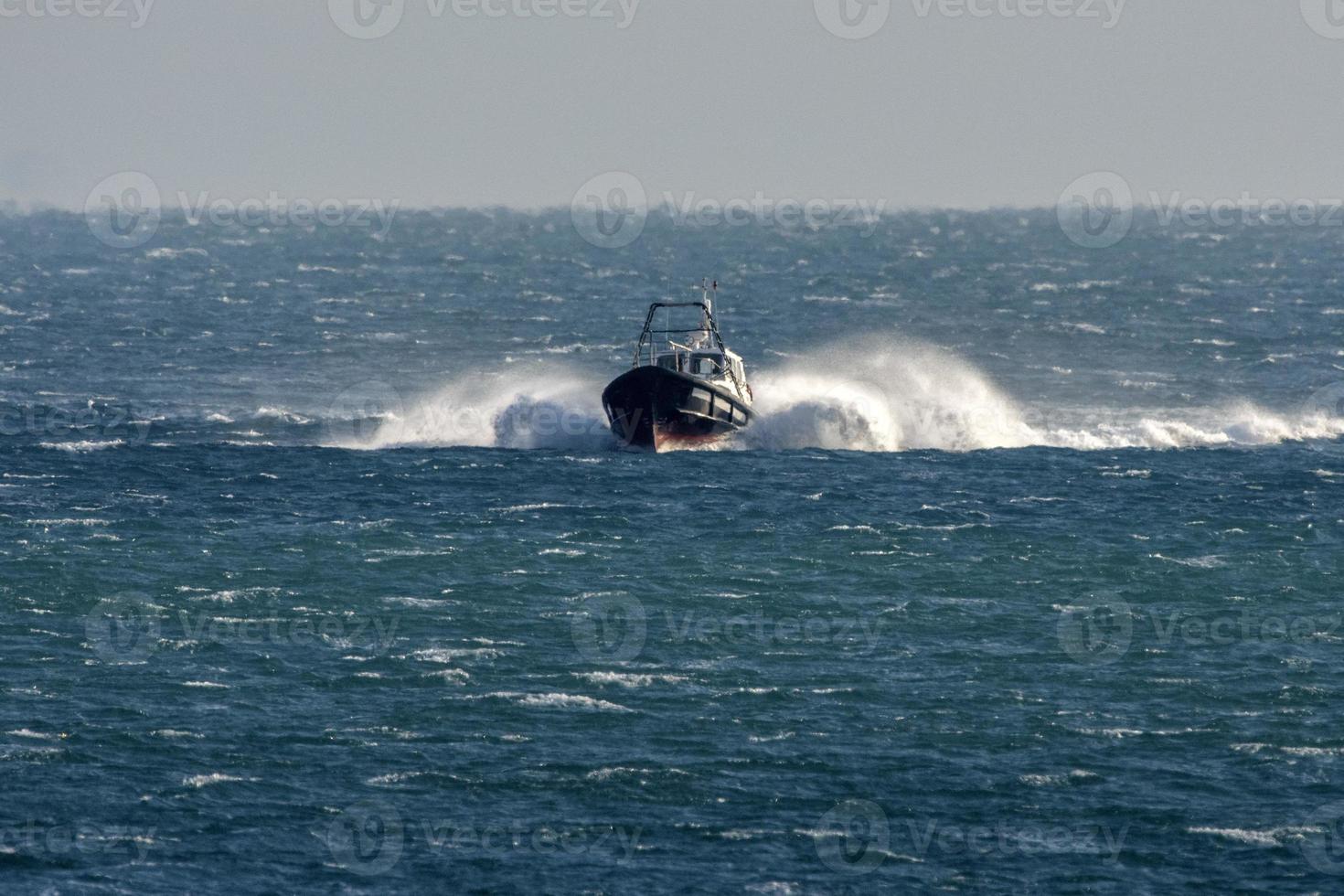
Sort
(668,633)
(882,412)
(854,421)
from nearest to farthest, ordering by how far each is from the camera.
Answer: (668,633)
(854,421)
(882,412)

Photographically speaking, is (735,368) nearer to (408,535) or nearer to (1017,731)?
(408,535)

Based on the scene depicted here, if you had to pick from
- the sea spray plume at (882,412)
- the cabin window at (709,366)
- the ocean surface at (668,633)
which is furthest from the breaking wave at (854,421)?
the cabin window at (709,366)

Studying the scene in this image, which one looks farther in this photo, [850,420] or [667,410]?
[850,420]

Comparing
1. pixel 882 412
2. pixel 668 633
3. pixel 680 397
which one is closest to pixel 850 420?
pixel 882 412

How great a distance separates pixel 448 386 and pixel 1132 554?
40560 millimetres

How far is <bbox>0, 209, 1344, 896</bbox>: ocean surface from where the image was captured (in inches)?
1362

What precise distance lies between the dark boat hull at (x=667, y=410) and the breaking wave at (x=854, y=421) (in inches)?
47.9

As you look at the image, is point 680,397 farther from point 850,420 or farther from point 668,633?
point 668,633

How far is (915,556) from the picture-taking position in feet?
179

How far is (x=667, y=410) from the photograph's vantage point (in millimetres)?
68188

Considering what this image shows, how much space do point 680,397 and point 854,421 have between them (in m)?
9.17

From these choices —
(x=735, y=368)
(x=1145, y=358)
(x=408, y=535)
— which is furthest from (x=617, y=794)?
(x=1145, y=358)

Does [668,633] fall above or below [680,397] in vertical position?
below

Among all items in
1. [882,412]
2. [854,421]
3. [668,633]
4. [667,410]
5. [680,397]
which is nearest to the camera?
[668,633]
